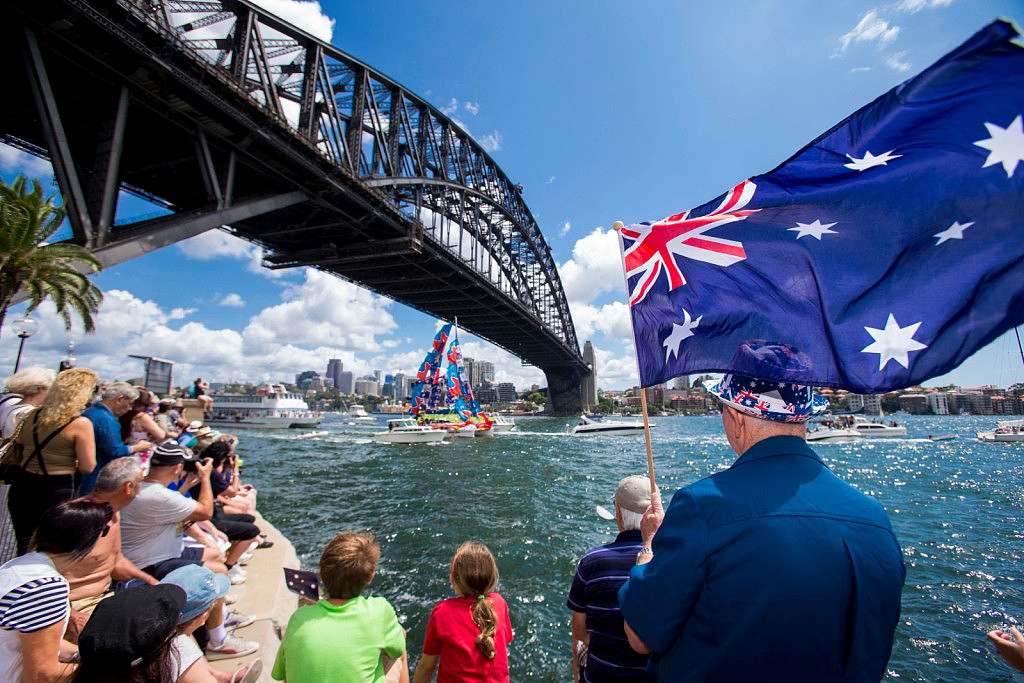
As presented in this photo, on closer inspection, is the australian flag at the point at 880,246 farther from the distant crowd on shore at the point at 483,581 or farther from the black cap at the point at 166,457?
the black cap at the point at 166,457

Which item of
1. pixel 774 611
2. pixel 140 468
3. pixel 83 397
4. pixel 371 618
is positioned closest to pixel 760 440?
pixel 774 611

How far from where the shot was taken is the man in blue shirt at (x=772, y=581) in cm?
108

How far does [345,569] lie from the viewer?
223 centimetres

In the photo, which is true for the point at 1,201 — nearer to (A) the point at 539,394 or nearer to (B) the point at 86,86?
(B) the point at 86,86

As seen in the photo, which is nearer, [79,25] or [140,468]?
[140,468]

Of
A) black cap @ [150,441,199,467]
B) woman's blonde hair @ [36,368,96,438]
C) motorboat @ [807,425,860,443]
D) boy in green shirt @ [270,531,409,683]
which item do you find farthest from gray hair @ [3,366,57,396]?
motorboat @ [807,425,860,443]

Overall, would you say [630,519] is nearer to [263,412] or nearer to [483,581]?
[483,581]

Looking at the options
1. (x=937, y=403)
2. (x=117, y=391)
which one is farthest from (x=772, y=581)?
(x=937, y=403)

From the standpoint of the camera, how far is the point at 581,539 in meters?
7.41

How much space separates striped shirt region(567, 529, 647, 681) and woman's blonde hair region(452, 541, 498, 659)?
51 centimetres

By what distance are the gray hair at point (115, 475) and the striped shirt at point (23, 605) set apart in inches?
28.4

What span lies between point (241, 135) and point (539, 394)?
10905cm

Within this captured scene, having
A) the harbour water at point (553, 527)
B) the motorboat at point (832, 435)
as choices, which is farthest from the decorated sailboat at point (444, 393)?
the motorboat at point (832, 435)

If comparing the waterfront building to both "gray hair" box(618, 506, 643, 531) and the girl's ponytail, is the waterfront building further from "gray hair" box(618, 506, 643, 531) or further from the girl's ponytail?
the girl's ponytail
